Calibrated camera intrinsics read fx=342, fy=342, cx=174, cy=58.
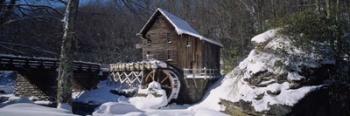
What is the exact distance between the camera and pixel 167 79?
89.6ft

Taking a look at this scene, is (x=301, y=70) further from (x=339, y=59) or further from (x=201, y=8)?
Result: (x=201, y=8)

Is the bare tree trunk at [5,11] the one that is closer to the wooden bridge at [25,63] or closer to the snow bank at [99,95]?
the wooden bridge at [25,63]

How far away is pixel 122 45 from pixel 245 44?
18477 millimetres

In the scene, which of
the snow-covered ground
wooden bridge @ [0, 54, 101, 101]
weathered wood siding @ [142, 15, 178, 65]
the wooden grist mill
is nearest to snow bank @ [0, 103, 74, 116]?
the snow-covered ground

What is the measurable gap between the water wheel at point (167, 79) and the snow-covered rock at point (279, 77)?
10.2 m

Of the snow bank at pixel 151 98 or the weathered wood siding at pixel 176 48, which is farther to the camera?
the weathered wood siding at pixel 176 48

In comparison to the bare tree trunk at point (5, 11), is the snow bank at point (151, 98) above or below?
below

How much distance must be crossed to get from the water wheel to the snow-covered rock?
10244 millimetres

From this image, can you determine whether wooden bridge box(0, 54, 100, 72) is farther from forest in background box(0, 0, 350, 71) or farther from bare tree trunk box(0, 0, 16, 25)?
bare tree trunk box(0, 0, 16, 25)

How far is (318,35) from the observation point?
13445 mm

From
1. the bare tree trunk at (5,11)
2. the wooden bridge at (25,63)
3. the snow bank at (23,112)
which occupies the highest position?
the bare tree trunk at (5,11)

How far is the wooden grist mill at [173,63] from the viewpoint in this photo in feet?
83.8

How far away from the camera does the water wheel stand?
995 inches

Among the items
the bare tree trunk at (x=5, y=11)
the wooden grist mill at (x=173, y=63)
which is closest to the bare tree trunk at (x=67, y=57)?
the bare tree trunk at (x=5, y=11)
